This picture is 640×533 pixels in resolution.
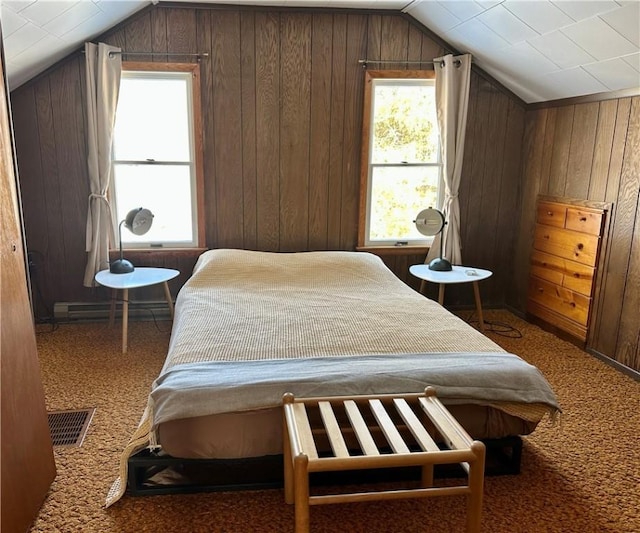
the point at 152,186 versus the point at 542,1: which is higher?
the point at 542,1

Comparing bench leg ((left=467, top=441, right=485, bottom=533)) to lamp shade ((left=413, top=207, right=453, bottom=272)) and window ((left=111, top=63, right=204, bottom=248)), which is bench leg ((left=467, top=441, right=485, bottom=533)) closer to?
lamp shade ((left=413, top=207, right=453, bottom=272))

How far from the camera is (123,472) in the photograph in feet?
6.27

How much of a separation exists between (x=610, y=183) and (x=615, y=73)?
0.66 m

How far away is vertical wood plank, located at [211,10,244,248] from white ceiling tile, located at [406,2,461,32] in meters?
1.25

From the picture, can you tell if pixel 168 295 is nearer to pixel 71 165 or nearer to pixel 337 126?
pixel 71 165

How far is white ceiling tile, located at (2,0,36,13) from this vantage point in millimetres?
2307

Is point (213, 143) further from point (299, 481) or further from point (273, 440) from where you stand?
point (299, 481)

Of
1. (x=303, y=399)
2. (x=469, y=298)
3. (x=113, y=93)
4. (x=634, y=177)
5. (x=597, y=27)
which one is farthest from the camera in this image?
(x=469, y=298)

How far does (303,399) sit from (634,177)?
8.09ft

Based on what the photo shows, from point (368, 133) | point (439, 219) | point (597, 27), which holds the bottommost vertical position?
point (439, 219)

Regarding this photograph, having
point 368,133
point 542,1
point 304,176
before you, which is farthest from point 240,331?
point 542,1

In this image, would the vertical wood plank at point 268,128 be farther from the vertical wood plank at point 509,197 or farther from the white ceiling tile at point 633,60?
the white ceiling tile at point 633,60

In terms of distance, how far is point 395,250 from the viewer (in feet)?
13.3

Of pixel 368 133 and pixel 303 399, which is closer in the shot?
pixel 303 399
